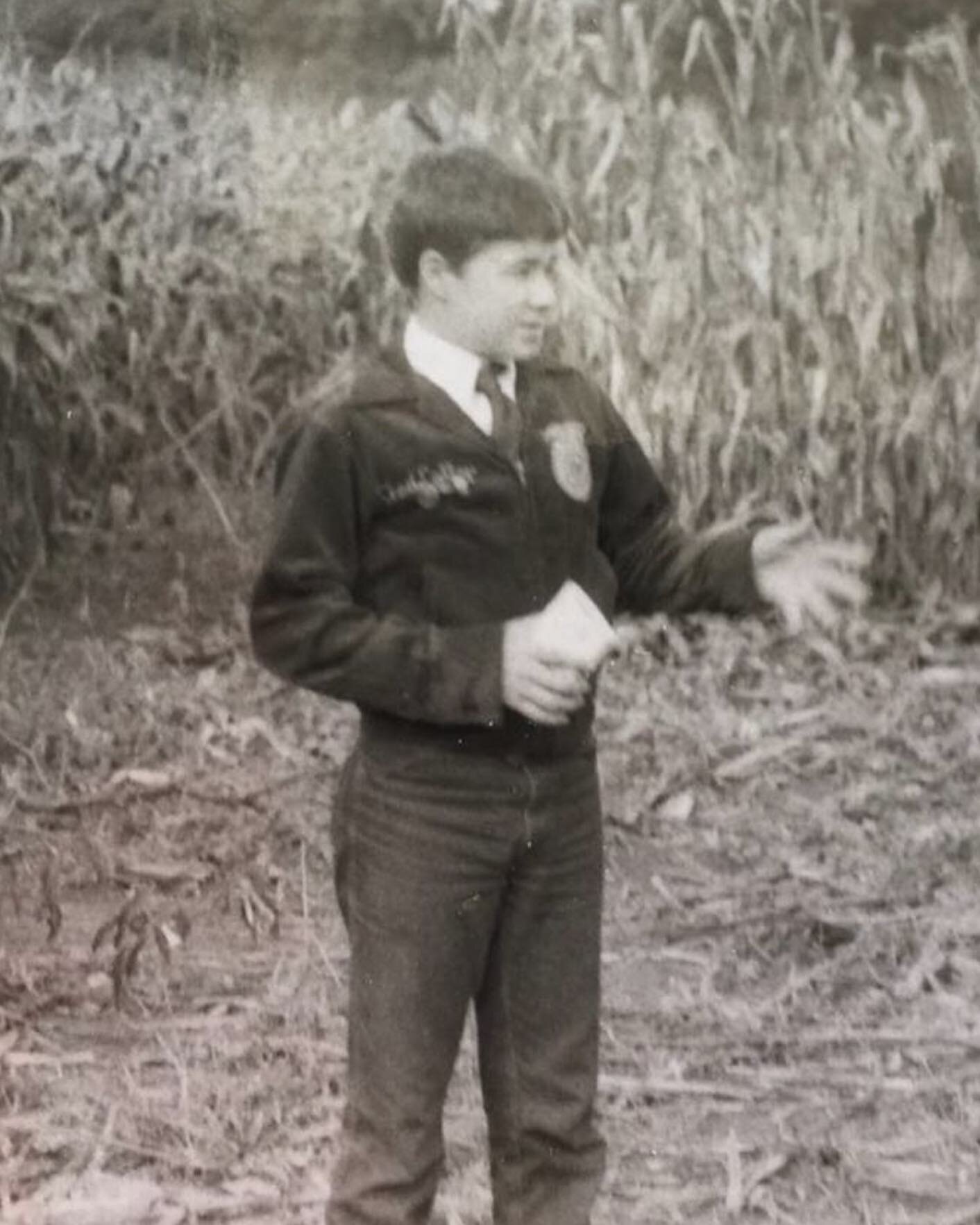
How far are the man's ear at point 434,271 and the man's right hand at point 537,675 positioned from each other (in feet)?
0.58

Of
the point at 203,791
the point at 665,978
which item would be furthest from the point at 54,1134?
the point at 665,978

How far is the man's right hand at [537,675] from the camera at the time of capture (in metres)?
0.90

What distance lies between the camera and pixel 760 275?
1.08 metres

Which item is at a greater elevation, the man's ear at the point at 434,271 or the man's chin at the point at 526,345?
the man's ear at the point at 434,271

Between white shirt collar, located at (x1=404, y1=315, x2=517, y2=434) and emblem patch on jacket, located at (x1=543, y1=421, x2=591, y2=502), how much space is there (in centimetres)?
4

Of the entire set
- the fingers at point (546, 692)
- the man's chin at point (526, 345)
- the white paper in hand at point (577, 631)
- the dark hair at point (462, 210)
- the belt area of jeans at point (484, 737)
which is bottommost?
the belt area of jeans at point (484, 737)

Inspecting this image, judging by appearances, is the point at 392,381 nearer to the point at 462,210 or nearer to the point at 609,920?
the point at 462,210

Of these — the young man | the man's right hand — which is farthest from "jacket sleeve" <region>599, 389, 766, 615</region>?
the man's right hand

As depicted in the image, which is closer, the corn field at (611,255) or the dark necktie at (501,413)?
the dark necktie at (501,413)

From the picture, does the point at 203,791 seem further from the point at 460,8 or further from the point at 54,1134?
the point at 460,8

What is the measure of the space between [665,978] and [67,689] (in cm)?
41

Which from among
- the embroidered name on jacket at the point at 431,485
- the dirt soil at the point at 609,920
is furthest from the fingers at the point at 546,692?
the dirt soil at the point at 609,920

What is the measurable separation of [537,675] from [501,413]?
14 cm

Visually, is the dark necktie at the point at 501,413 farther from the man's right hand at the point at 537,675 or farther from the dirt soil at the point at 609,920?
the dirt soil at the point at 609,920
